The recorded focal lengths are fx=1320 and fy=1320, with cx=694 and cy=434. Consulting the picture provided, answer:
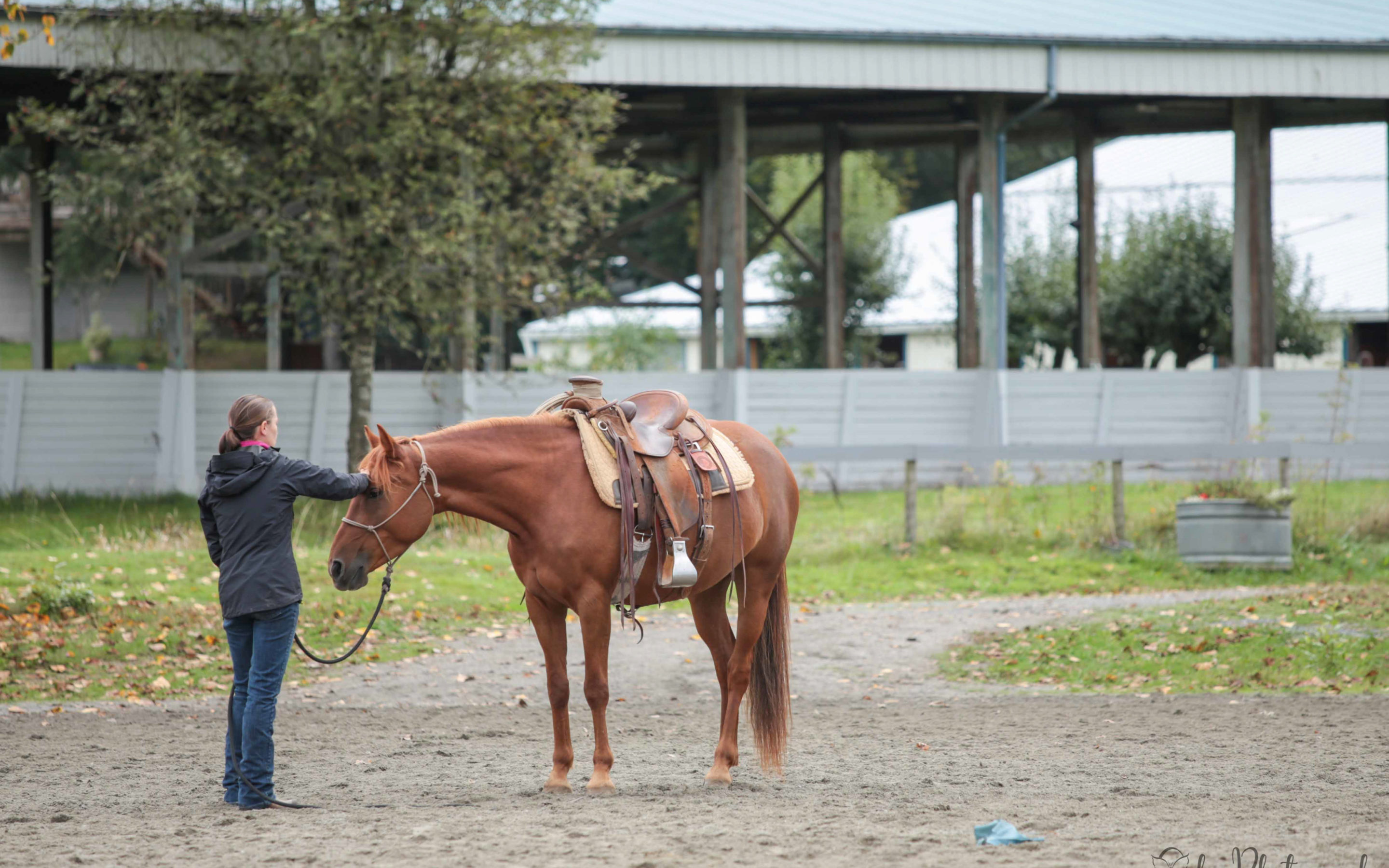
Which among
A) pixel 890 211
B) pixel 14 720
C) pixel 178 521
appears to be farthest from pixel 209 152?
pixel 890 211

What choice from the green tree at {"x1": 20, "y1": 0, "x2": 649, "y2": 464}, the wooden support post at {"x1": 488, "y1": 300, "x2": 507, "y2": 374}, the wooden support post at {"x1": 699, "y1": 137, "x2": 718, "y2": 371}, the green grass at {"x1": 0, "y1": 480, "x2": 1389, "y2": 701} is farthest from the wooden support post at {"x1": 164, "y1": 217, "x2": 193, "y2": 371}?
the wooden support post at {"x1": 699, "y1": 137, "x2": 718, "y2": 371}

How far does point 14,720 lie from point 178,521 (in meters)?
6.59

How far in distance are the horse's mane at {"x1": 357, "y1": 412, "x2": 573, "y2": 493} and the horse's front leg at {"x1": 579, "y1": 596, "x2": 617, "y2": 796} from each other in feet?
2.62

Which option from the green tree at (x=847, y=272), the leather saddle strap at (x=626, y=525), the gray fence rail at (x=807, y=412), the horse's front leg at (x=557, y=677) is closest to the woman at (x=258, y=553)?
the horse's front leg at (x=557, y=677)

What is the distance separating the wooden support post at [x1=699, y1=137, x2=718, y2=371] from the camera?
2134cm

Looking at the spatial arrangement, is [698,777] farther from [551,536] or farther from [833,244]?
[833,244]

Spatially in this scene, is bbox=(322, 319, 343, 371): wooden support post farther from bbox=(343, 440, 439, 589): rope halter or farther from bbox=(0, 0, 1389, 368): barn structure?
bbox=(343, 440, 439, 589): rope halter

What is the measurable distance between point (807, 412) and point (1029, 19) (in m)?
6.69

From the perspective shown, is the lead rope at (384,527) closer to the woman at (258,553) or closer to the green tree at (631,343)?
the woman at (258,553)

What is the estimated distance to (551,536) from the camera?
17.6ft

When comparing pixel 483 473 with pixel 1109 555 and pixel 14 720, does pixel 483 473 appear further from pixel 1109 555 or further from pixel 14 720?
pixel 1109 555

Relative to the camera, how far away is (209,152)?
13.9 m

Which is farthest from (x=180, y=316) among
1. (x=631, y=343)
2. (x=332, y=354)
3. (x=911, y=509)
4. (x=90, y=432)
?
(x=631, y=343)

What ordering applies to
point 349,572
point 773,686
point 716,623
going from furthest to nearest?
point 716,623, point 773,686, point 349,572
